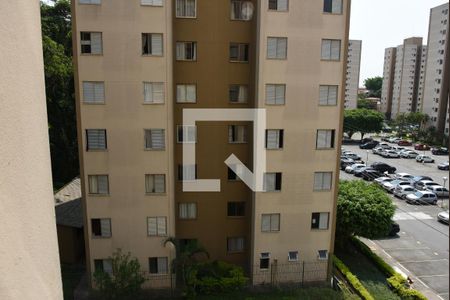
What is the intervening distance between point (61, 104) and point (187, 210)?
18219mm

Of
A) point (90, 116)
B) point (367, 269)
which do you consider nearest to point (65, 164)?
point (90, 116)

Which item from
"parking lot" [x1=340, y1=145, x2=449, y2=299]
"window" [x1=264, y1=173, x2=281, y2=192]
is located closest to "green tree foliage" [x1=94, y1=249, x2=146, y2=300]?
"window" [x1=264, y1=173, x2=281, y2=192]

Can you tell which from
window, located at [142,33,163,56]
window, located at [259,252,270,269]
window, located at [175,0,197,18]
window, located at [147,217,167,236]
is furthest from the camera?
window, located at [259,252,270,269]

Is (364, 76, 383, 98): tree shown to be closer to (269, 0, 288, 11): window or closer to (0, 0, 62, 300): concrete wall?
(269, 0, 288, 11): window

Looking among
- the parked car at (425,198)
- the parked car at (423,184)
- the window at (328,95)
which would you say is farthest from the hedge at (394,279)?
the parked car at (423,184)

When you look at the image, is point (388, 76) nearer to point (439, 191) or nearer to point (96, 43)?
point (439, 191)

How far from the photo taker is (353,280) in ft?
62.6

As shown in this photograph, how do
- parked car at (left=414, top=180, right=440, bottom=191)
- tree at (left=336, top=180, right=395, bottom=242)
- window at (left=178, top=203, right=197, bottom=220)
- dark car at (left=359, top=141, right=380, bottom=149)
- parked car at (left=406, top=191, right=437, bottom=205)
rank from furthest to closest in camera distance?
dark car at (left=359, top=141, right=380, bottom=149)
parked car at (left=414, top=180, right=440, bottom=191)
parked car at (left=406, top=191, right=437, bottom=205)
tree at (left=336, top=180, right=395, bottom=242)
window at (left=178, top=203, right=197, bottom=220)

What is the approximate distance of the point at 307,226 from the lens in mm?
19062

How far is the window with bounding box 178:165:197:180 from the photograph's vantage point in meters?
18.8

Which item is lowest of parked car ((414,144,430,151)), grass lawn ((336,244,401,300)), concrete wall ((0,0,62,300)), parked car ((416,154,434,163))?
grass lawn ((336,244,401,300))

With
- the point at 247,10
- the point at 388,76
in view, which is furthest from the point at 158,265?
the point at 388,76

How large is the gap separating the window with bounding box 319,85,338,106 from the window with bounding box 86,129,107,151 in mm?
10956

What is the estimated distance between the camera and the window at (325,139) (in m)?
18.4
